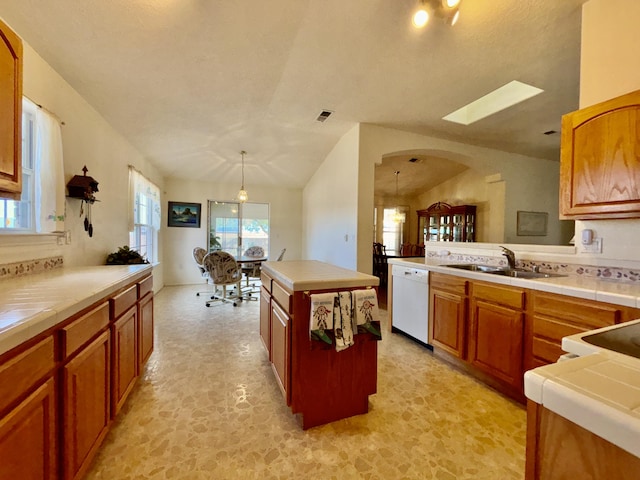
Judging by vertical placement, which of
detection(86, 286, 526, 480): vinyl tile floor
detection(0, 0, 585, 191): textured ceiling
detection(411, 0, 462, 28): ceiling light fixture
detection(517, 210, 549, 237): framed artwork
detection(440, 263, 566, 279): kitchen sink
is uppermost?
detection(0, 0, 585, 191): textured ceiling

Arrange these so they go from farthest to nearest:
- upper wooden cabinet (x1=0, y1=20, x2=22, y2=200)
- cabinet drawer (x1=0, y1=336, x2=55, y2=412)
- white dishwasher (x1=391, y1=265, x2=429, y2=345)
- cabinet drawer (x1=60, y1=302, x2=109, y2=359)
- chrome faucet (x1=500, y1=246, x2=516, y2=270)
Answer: white dishwasher (x1=391, y1=265, x2=429, y2=345) < chrome faucet (x1=500, y1=246, x2=516, y2=270) < upper wooden cabinet (x1=0, y1=20, x2=22, y2=200) < cabinet drawer (x1=60, y1=302, x2=109, y2=359) < cabinet drawer (x1=0, y1=336, x2=55, y2=412)

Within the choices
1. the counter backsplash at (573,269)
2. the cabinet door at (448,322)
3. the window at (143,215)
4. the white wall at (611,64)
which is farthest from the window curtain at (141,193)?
the white wall at (611,64)

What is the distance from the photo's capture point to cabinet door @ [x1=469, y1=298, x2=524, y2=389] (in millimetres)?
1883

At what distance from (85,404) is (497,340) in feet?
8.18

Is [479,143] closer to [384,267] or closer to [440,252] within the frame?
[440,252]

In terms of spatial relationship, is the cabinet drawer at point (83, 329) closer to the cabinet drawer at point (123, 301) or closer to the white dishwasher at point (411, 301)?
the cabinet drawer at point (123, 301)

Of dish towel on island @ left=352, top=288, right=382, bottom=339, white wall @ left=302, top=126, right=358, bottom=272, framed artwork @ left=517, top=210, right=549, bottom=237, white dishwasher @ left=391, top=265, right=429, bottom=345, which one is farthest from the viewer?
framed artwork @ left=517, top=210, right=549, bottom=237

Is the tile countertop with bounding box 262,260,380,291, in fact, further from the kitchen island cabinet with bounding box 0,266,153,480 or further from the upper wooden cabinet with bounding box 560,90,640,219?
the upper wooden cabinet with bounding box 560,90,640,219

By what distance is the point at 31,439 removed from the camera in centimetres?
90

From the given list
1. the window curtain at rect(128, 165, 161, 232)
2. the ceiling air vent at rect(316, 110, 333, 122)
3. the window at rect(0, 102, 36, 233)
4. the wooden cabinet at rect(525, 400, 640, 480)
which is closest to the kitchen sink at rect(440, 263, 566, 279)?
the wooden cabinet at rect(525, 400, 640, 480)

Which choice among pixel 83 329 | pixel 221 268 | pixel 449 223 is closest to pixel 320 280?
pixel 83 329

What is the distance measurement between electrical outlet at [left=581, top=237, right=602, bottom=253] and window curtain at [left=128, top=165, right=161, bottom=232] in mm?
4752

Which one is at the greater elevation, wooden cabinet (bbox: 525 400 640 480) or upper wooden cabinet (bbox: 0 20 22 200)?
upper wooden cabinet (bbox: 0 20 22 200)

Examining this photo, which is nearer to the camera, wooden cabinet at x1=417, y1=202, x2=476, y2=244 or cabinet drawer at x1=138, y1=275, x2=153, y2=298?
cabinet drawer at x1=138, y1=275, x2=153, y2=298
